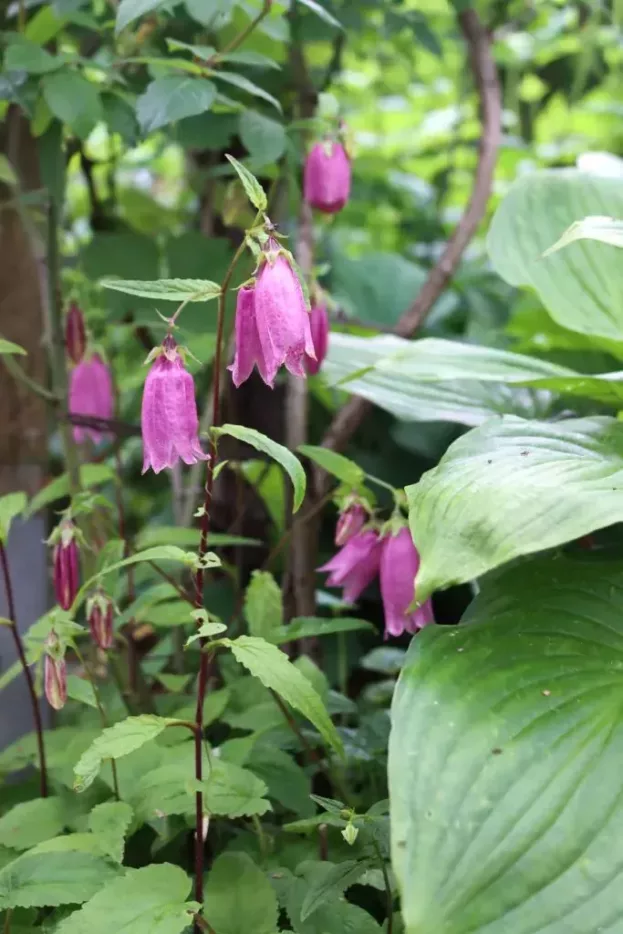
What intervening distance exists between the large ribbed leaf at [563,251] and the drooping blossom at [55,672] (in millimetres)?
732

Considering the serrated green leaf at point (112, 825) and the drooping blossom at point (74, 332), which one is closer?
the serrated green leaf at point (112, 825)

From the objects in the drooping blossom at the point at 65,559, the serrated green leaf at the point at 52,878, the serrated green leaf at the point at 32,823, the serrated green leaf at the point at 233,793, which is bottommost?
the serrated green leaf at the point at 32,823

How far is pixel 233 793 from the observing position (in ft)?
2.47

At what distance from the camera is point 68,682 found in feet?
2.75

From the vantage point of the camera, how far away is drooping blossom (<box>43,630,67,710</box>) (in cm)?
74

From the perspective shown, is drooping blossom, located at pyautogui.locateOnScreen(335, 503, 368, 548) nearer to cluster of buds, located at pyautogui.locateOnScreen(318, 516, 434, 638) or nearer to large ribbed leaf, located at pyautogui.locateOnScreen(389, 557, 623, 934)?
cluster of buds, located at pyautogui.locateOnScreen(318, 516, 434, 638)

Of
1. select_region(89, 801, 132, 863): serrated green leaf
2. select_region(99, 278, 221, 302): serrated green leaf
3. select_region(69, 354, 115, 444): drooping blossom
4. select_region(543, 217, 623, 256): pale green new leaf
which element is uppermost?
select_region(543, 217, 623, 256): pale green new leaf

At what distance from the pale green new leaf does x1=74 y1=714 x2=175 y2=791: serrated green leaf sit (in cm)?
48

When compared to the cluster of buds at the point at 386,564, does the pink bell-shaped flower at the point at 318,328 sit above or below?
above

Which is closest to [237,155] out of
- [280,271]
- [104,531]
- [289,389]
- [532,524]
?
[289,389]

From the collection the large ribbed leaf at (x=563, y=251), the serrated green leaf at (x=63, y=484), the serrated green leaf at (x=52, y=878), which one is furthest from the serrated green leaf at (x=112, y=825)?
the large ribbed leaf at (x=563, y=251)

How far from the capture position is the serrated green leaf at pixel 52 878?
0.67 metres

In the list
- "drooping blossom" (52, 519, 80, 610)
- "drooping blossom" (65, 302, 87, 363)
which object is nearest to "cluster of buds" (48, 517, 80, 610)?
"drooping blossom" (52, 519, 80, 610)

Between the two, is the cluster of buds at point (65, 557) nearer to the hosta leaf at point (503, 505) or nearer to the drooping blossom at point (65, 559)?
the drooping blossom at point (65, 559)
